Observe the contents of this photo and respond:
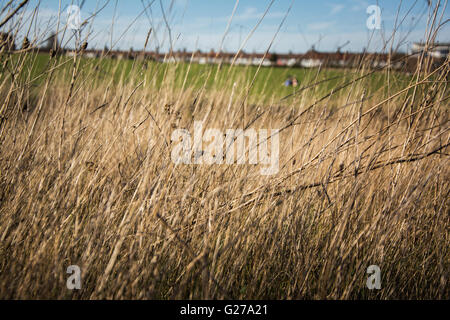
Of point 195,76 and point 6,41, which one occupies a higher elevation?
point 195,76

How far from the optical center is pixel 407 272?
1193 mm

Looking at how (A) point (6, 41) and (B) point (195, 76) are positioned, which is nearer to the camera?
(A) point (6, 41)

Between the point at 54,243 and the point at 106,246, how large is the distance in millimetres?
182

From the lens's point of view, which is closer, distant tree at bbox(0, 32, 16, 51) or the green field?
distant tree at bbox(0, 32, 16, 51)

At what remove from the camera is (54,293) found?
0.93m

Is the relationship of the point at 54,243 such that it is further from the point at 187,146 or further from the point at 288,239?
the point at 288,239

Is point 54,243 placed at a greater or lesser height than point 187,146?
lesser

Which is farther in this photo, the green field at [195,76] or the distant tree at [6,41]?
the green field at [195,76]
